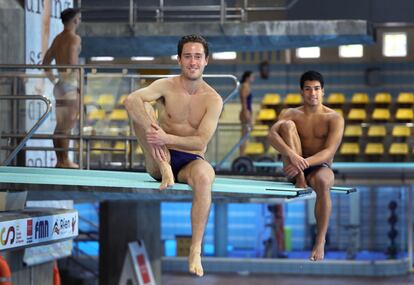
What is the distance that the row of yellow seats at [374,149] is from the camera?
902 inches

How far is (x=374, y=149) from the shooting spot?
24.2 m

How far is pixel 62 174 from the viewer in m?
10.0

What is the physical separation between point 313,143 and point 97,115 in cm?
472

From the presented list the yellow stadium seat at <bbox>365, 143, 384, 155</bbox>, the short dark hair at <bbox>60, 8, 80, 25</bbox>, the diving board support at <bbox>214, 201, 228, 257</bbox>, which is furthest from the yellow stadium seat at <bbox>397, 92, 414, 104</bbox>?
the short dark hair at <bbox>60, 8, 80, 25</bbox>

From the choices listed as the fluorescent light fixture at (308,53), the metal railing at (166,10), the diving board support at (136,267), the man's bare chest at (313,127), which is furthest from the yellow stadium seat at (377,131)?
the man's bare chest at (313,127)

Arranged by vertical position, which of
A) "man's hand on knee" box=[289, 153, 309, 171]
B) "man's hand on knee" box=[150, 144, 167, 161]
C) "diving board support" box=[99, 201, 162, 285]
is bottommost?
"diving board support" box=[99, 201, 162, 285]

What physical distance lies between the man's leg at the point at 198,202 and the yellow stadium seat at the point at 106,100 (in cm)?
508

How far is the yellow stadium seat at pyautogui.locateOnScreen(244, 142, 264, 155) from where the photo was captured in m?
19.3

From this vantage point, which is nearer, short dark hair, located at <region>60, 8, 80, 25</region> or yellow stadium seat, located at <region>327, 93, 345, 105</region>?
short dark hair, located at <region>60, 8, 80, 25</region>

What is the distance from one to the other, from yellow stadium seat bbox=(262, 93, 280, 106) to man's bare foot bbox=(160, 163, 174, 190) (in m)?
20.1

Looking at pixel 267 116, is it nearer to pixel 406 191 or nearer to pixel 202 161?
pixel 406 191

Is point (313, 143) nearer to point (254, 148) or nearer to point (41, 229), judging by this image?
point (41, 229)

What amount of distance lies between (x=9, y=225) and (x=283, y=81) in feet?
64.6

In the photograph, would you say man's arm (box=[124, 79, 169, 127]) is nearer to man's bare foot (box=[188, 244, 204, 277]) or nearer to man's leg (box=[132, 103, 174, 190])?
man's leg (box=[132, 103, 174, 190])
